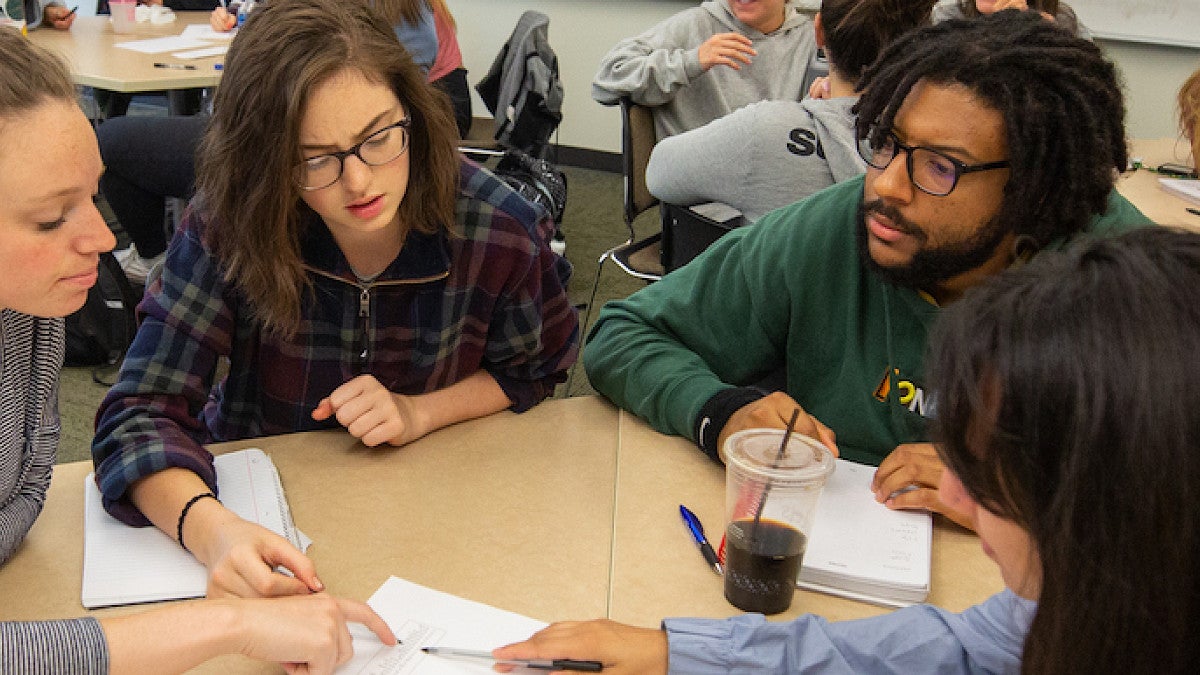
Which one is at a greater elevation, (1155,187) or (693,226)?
(1155,187)

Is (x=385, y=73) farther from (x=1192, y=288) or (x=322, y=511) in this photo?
(x=1192, y=288)

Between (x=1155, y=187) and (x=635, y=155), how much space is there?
1.43 meters

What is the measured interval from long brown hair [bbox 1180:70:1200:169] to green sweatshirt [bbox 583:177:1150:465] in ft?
4.64

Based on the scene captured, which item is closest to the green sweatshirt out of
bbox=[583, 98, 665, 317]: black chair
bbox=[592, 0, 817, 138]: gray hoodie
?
bbox=[583, 98, 665, 317]: black chair

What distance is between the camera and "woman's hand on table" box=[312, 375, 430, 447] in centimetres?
138

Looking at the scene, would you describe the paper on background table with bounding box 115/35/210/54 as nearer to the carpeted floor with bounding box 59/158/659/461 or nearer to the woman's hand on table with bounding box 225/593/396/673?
the carpeted floor with bounding box 59/158/659/461

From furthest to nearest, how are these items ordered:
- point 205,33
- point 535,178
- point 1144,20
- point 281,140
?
point 1144,20
point 205,33
point 535,178
point 281,140

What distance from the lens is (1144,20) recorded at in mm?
4523

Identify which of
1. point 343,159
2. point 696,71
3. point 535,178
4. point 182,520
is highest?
point 343,159

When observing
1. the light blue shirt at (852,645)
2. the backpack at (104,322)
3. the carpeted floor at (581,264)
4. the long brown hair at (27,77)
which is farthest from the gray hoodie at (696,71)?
the light blue shirt at (852,645)

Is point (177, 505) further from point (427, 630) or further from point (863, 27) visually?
point (863, 27)

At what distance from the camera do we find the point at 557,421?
4.98 feet

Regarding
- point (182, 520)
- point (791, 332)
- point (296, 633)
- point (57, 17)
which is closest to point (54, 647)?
point (296, 633)

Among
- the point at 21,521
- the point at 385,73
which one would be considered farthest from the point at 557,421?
the point at 21,521
